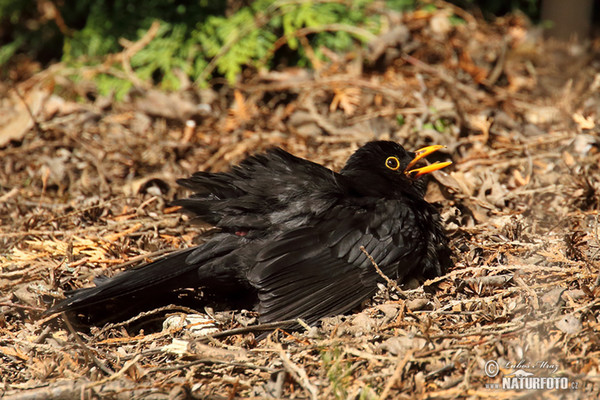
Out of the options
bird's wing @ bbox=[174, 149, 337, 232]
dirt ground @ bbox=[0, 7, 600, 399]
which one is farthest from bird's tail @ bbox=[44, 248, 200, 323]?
bird's wing @ bbox=[174, 149, 337, 232]

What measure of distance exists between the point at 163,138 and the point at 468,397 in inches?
162

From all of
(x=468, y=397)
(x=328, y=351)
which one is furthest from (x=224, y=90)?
(x=468, y=397)

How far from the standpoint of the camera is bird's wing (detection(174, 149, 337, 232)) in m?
3.93

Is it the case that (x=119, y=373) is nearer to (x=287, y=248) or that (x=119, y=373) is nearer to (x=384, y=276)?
(x=287, y=248)

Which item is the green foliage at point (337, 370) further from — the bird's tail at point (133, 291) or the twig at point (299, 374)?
the bird's tail at point (133, 291)

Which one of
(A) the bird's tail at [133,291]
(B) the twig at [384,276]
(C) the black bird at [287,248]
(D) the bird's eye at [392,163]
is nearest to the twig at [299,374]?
(C) the black bird at [287,248]

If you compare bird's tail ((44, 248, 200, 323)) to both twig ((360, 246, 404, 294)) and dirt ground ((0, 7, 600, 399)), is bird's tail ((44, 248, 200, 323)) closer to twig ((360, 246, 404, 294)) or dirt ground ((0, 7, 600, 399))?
dirt ground ((0, 7, 600, 399))

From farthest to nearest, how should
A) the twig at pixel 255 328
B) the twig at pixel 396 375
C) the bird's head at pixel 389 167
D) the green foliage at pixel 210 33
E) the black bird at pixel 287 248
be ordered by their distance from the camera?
the green foliage at pixel 210 33 < the bird's head at pixel 389 167 < the black bird at pixel 287 248 < the twig at pixel 255 328 < the twig at pixel 396 375

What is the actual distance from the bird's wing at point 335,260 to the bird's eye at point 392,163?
1.51 feet

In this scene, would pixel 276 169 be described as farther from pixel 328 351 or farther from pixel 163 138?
pixel 163 138

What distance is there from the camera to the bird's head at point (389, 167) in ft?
14.3

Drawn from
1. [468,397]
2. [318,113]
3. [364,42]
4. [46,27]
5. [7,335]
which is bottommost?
[468,397]

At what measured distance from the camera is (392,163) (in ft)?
14.5

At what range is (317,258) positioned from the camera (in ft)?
12.2
